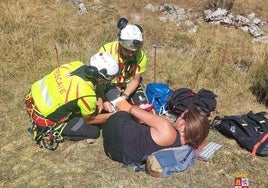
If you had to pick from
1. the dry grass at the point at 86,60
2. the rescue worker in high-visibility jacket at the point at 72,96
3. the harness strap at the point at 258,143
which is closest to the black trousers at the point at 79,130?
the rescue worker in high-visibility jacket at the point at 72,96

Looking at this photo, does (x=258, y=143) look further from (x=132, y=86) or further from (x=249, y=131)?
(x=132, y=86)

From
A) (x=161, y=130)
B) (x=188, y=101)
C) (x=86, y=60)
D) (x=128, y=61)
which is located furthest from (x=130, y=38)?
(x=86, y=60)

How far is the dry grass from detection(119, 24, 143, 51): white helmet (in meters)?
1.30

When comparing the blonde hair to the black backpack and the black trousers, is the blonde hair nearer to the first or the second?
the black backpack

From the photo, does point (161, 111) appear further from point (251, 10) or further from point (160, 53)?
point (251, 10)

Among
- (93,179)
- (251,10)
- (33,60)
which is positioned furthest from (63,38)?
(251,10)

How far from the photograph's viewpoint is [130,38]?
5.23 metres

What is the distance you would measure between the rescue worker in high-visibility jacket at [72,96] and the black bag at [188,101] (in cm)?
107

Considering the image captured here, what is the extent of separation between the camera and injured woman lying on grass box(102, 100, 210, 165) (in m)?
4.32

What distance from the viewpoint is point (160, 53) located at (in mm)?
7984

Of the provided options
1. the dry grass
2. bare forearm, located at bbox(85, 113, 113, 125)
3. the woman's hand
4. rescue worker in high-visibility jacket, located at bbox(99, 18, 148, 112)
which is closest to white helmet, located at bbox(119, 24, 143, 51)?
rescue worker in high-visibility jacket, located at bbox(99, 18, 148, 112)

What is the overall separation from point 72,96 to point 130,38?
3.68 feet

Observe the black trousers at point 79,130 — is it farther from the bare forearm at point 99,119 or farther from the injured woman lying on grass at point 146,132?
the injured woman lying on grass at point 146,132

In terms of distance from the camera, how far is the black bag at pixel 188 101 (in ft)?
18.6
